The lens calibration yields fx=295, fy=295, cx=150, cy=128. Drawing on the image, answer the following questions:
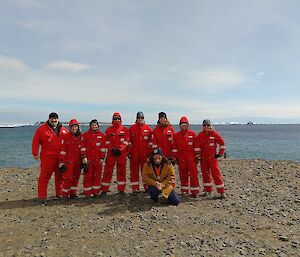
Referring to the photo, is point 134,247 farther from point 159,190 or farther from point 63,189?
point 63,189

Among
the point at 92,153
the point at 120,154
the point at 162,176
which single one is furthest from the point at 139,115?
the point at 162,176

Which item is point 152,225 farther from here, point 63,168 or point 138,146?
point 63,168

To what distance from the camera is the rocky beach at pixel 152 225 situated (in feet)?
16.6

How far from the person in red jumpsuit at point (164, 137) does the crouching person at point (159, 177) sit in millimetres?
882

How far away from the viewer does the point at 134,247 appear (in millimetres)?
5133

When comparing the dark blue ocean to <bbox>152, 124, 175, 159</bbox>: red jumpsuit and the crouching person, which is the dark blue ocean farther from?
the crouching person

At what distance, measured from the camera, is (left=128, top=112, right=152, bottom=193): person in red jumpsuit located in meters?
8.84

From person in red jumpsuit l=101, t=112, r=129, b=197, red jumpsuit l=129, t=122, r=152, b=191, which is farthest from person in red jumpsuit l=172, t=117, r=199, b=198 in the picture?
person in red jumpsuit l=101, t=112, r=129, b=197

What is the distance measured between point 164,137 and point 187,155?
2.85ft

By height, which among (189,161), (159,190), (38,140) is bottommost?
(159,190)

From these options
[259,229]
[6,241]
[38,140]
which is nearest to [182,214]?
[259,229]

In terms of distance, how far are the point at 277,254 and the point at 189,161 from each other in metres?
4.10

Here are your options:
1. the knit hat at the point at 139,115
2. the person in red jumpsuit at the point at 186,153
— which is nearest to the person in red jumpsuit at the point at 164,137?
the person in red jumpsuit at the point at 186,153

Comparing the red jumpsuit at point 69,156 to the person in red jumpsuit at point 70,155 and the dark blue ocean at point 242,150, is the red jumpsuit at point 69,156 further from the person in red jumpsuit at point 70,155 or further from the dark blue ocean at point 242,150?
the dark blue ocean at point 242,150
